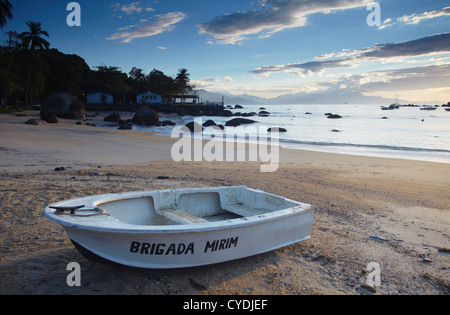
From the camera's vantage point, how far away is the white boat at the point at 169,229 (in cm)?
334

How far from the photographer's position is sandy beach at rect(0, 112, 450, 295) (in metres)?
3.71

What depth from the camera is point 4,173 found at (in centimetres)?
863

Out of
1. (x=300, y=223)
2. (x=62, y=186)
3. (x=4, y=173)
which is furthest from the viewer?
(x=4, y=173)

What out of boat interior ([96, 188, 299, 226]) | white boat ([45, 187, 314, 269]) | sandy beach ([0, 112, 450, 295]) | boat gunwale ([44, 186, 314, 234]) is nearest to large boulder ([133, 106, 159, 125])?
sandy beach ([0, 112, 450, 295])

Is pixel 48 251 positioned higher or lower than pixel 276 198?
lower

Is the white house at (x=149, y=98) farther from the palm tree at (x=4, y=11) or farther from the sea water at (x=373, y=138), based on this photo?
the palm tree at (x=4, y=11)

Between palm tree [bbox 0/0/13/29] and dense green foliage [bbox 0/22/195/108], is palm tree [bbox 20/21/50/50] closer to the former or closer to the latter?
dense green foliage [bbox 0/22/195/108]

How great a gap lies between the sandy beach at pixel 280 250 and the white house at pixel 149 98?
2036 inches

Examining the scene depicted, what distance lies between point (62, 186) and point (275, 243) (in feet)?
17.9

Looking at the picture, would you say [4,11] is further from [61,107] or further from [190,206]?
[190,206]
